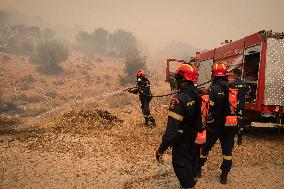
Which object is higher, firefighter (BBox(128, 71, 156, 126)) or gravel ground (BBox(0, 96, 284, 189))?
firefighter (BBox(128, 71, 156, 126))

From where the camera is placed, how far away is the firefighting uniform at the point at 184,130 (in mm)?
3770

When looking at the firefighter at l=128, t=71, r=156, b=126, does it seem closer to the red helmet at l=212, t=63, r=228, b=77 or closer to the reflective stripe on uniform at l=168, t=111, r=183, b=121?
the red helmet at l=212, t=63, r=228, b=77

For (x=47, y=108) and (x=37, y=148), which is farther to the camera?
(x=47, y=108)

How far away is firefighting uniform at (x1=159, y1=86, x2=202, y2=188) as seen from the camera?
12.4ft

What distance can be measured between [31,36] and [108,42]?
1422 cm

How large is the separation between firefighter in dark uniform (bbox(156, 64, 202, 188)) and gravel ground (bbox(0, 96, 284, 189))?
1.59 meters

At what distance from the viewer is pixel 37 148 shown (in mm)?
7293

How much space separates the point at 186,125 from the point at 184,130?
0.07 meters

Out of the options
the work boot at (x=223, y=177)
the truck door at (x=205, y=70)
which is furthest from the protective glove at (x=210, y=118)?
the truck door at (x=205, y=70)

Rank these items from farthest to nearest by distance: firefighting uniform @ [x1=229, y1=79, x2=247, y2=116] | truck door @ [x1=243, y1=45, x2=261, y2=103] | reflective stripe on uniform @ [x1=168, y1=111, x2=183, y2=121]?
truck door @ [x1=243, y1=45, x2=261, y2=103] < firefighting uniform @ [x1=229, y1=79, x2=247, y2=116] < reflective stripe on uniform @ [x1=168, y1=111, x2=183, y2=121]

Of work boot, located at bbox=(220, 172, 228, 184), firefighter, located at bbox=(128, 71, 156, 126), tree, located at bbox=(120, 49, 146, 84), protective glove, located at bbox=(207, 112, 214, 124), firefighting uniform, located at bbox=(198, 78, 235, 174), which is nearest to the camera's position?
protective glove, located at bbox=(207, 112, 214, 124)

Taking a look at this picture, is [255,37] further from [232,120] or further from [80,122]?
[80,122]

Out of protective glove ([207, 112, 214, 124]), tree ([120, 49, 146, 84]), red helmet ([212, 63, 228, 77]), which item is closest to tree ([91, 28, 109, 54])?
tree ([120, 49, 146, 84])

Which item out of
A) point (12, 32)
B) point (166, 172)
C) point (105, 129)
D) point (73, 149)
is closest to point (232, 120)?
point (166, 172)
